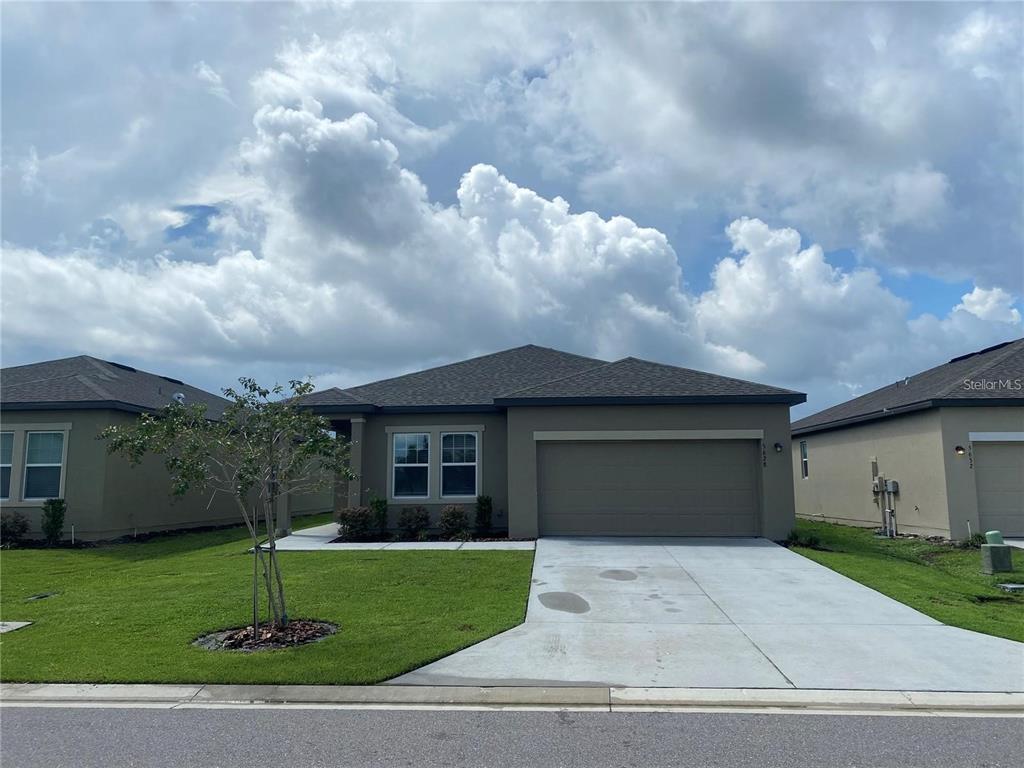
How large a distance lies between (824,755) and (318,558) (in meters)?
10.3

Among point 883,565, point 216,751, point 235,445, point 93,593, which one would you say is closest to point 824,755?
point 216,751

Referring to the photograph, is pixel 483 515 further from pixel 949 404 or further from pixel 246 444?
pixel 949 404

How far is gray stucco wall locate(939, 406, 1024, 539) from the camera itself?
1647 cm

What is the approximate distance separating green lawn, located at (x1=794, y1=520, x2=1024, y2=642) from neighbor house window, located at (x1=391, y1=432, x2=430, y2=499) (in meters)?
8.49

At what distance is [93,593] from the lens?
11.0 m

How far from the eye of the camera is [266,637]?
8086mm

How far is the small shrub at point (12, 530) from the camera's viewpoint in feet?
55.8

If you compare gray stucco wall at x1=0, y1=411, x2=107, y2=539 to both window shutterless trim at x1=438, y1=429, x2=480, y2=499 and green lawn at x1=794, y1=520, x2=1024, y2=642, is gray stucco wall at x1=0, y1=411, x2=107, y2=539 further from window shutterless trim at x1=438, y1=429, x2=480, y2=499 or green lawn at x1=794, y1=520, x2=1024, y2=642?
green lawn at x1=794, y1=520, x2=1024, y2=642

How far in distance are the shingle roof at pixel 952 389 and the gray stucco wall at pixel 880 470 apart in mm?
346

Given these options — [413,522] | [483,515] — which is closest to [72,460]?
[413,522]

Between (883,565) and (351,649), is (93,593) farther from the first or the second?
(883,565)

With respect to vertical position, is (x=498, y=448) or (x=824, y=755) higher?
(x=498, y=448)
